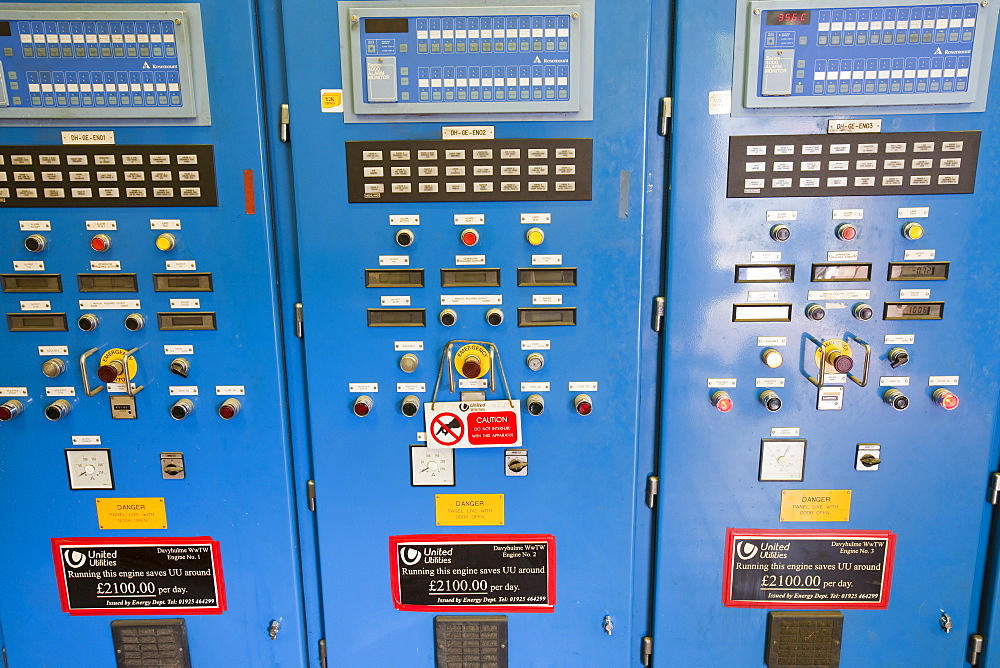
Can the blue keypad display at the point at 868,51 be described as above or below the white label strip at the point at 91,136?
above

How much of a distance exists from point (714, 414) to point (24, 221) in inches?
72.7

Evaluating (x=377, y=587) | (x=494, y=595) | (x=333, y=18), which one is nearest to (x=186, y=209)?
(x=333, y=18)

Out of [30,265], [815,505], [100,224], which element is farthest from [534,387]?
[30,265]

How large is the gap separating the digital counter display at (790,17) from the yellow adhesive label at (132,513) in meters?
2.01

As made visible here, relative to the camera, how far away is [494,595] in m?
1.61

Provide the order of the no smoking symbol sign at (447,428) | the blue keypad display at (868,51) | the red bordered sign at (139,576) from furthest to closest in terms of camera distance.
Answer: the red bordered sign at (139,576) → the no smoking symbol sign at (447,428) → the blue keypad display at (868,51)

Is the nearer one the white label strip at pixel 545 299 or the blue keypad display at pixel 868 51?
the blue keypad display at pixel 868 51

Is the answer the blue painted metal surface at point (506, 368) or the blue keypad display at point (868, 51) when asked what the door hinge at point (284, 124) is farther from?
the blue keypad display at point (868, 51)

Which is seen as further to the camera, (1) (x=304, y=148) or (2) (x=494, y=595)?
(2) (x=494, y=595)

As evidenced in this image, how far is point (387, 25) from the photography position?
1307 mm

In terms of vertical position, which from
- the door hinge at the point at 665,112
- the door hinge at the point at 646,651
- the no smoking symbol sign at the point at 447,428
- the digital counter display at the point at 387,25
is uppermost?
the digital counter display at the point at 387,25

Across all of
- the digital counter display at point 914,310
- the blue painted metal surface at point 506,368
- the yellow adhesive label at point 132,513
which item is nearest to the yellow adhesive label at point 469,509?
the blue painted metal surface at point 506,368

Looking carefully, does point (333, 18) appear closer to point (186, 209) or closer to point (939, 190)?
point (186, 209)

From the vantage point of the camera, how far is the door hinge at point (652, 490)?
5.12ft
